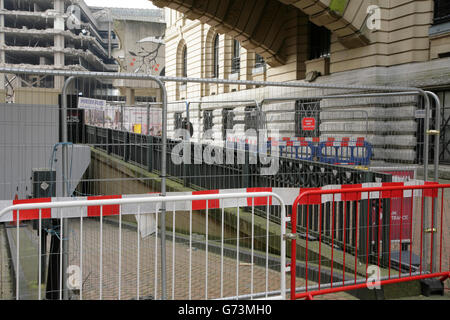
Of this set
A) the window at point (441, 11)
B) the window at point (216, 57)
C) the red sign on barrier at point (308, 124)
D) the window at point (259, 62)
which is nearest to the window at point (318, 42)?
the window at point (259, 62)

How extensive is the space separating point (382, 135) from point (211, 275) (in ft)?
10.9

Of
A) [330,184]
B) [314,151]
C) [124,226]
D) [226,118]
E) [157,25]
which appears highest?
[157,25]

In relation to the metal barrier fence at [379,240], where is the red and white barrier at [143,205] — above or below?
above

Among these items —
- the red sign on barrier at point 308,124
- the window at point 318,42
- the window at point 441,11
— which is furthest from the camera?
the window at point 318,42

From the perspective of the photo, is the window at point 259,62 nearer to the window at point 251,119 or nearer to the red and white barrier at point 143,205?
the window at point 251,119

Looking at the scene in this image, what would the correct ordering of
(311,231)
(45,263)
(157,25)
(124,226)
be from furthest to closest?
1. (157,25)
2. (311,231)
3. (124,226)
4. (45,263)

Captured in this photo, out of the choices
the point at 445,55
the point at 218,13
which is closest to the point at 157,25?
the point at 218,13

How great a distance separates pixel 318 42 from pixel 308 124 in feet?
47.2

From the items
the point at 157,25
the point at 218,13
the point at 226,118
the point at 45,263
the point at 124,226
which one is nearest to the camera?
the point at 45,263

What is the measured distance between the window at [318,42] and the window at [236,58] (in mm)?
9232

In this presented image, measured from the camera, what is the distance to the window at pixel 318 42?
20.4 metres

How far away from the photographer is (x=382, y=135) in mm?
6395

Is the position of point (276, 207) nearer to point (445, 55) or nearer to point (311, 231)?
point (311, 231)

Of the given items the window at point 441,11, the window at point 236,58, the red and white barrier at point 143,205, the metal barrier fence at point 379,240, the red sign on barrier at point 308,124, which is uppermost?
the window at point 236,58
